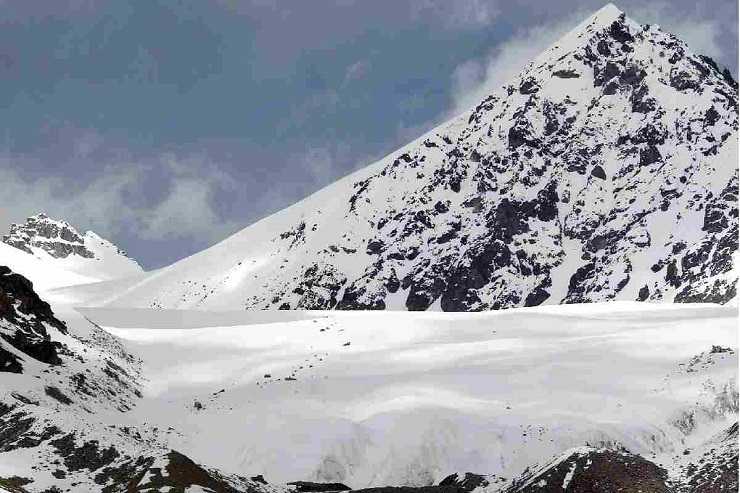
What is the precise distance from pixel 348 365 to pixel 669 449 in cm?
3211

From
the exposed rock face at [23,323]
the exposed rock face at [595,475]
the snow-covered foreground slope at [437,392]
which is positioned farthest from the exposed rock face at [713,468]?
the exposed rock face at [23,323]

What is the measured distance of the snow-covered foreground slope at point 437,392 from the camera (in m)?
61.6

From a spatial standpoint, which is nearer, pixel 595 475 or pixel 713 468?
pixel 713 468

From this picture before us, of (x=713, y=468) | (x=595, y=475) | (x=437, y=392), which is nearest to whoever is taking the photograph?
(x=713, y=468)

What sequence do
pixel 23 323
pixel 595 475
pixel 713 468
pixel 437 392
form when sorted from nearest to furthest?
pixel 713 468 → pixel 595 475 → pixel 437 392 → pixel 23 323

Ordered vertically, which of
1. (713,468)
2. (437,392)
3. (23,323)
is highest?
(23,323)

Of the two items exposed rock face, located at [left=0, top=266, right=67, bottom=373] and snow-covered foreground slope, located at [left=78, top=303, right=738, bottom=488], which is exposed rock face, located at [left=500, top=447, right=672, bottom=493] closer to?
snow-covered foreground slope, located at [left=78, top=303, right=738, bottom=488]

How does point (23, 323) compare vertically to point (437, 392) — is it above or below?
above

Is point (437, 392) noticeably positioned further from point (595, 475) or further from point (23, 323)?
point (23, 323)

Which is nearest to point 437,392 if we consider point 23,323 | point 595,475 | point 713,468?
point 595,475

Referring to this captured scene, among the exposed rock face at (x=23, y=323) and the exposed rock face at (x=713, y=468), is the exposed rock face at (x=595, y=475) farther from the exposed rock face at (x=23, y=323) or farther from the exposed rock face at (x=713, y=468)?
the exposed rock face at (x=23, y=323)

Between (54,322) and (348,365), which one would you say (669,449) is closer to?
(348,365)

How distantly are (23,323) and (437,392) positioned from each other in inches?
1303

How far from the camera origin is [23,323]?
79.8m
